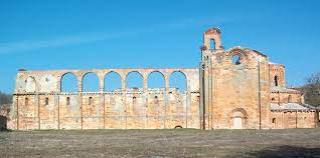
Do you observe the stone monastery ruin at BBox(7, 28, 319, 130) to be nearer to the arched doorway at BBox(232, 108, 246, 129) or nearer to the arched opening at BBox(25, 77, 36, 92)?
the arched opening at BBox(25, 77, 36, 92)

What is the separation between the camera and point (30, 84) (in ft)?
148

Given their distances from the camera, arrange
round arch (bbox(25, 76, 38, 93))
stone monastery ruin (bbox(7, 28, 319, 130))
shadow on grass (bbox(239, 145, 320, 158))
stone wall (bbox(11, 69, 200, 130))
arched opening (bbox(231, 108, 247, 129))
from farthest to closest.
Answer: round arch (bbox(25, 76, 38, 93)) → stone wall (bbox(11, 69, 200, 130)) → stone monastery ruin (bbox(7, 28, 319, 130)) → arched opening (bbox(231, 108, 247, 129)) → shadow on grass (bbox(239, 145, 320, 158))

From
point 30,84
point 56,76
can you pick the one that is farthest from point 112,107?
point 30,84

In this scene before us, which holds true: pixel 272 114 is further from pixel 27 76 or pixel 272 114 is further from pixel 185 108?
pixel 27 76

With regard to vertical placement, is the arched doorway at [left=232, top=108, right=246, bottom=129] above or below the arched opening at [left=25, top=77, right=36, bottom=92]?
below

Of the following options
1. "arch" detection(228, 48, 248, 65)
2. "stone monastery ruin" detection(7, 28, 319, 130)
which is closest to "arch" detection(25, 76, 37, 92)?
"stone monastery ruin" detection(7, 28, 319, 130)

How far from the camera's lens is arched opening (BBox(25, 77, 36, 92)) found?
44.8 metres

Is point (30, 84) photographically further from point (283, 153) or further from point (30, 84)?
point (283, 153)

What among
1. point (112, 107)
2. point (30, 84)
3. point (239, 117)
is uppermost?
point (30, 84)

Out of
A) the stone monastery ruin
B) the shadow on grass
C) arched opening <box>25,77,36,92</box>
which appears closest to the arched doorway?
the stone monastery ruin

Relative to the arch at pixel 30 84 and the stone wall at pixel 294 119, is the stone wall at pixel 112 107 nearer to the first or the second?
the arch at pixel 30 84

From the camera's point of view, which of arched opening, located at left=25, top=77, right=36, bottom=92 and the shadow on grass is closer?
the shadow on grass

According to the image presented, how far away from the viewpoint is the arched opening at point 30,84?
1764 inches

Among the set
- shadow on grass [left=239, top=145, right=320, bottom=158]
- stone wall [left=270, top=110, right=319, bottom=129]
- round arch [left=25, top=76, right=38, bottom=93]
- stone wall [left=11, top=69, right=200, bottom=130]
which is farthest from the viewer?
round arch [left=25, top=76, right=38, bottom=93]
